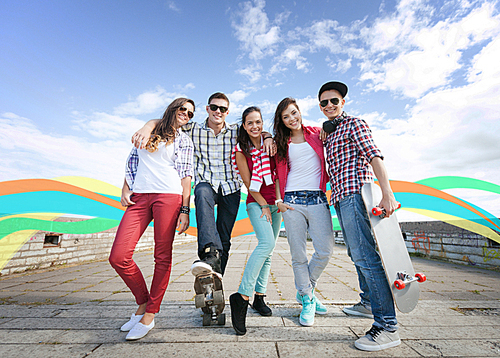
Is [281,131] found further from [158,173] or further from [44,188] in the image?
[44,188]

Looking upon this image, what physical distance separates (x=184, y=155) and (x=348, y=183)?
1.55m

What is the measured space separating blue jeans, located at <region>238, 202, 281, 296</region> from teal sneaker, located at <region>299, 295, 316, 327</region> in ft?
1.53

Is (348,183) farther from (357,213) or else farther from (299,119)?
(299,119)

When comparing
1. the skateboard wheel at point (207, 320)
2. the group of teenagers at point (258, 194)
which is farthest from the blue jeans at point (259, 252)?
the skateboard wheel at point (207, 320)

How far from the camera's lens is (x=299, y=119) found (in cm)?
271

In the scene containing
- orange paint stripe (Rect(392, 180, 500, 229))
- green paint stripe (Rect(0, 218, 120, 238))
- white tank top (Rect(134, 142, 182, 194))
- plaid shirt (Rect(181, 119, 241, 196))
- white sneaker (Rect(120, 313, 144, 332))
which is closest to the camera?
white sneaker (Rect(120, 313, 144, 332))

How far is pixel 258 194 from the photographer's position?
8.41 ft

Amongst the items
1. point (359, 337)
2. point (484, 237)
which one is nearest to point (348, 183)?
point (359, 337)

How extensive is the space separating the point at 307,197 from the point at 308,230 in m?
0.33

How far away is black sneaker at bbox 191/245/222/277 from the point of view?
6.88ft

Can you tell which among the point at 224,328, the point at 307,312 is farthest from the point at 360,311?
the point at 224,328

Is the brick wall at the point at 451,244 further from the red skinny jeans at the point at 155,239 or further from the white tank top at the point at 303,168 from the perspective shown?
the red skinny jeans at the point at 155,239

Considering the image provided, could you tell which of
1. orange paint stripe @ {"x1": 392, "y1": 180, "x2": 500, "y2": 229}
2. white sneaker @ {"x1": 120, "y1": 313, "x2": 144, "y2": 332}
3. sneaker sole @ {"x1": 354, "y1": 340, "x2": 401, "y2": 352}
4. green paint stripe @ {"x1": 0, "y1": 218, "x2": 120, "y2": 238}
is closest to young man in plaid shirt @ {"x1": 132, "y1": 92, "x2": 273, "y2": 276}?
white sneaker @ {"x1": 120, "y1": 313, "x2": 144, "y2": 332}

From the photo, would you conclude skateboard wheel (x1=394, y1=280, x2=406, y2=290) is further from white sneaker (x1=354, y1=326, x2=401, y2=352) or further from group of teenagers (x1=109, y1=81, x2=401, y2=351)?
white sneaker (x1=354, y1=326, x2=401, y2=352)
